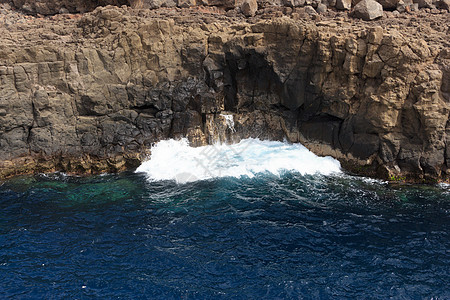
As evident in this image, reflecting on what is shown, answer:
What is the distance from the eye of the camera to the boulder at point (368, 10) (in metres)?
25.0

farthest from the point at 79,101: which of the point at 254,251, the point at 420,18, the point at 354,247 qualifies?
the point at 420,18

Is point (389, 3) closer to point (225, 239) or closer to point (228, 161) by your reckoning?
point (228, 161)

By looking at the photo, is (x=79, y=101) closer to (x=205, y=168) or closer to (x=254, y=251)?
(x=205, y=168)

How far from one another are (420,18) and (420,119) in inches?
323

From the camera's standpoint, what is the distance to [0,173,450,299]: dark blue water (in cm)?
1292

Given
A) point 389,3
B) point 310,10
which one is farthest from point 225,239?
point 389,3

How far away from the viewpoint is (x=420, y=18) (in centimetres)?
2450

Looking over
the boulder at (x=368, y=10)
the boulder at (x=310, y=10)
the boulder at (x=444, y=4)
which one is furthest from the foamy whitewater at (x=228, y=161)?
the boulder at (x=444, y=4)

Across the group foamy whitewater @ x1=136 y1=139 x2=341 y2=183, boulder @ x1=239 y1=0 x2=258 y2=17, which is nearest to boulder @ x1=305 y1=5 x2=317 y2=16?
boulder @ x1=239 y1=0 x2=258 y2=17

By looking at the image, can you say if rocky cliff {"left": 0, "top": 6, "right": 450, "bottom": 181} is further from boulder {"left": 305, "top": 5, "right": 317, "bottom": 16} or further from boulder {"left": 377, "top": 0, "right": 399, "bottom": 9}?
boulder {"left": 377, "top": 0, "right": 399, "bottom": 9}

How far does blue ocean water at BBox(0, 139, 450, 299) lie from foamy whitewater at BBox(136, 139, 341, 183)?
2.46ft

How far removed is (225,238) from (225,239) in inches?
2.9

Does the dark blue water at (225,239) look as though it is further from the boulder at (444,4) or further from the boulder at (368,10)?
the boulder at (444,4)

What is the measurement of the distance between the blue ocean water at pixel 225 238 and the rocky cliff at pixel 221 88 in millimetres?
2407
